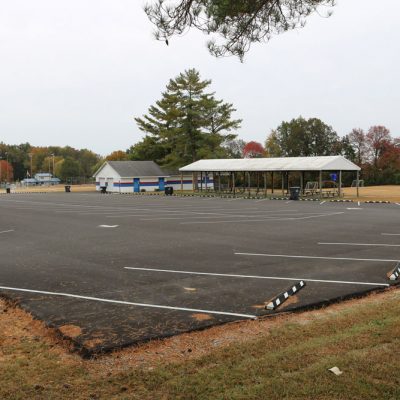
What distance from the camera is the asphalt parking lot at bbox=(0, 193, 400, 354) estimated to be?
7.36 meters

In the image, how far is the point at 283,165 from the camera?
43031mm

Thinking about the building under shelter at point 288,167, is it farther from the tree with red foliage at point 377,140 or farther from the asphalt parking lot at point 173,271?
the tree with red foliage at point 377,140

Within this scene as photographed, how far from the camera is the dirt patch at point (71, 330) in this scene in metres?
6.54

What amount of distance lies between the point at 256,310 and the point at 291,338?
1.39m

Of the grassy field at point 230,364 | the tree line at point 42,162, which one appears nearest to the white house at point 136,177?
the tree line at point 42,162

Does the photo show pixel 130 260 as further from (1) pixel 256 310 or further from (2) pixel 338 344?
(2) pixel 338 344

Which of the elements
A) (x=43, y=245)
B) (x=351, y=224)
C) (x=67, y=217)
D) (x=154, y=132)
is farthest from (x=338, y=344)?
(x=154, y=132)

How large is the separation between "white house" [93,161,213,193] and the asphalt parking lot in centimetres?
4191

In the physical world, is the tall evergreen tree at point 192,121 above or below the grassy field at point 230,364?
above

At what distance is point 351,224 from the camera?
65.6 ft

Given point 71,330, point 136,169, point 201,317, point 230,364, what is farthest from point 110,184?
point 230,364

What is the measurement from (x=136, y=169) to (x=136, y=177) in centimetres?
204

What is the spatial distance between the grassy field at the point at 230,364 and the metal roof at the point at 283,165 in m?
33.6

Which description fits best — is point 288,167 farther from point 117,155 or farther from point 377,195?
point 117,155
